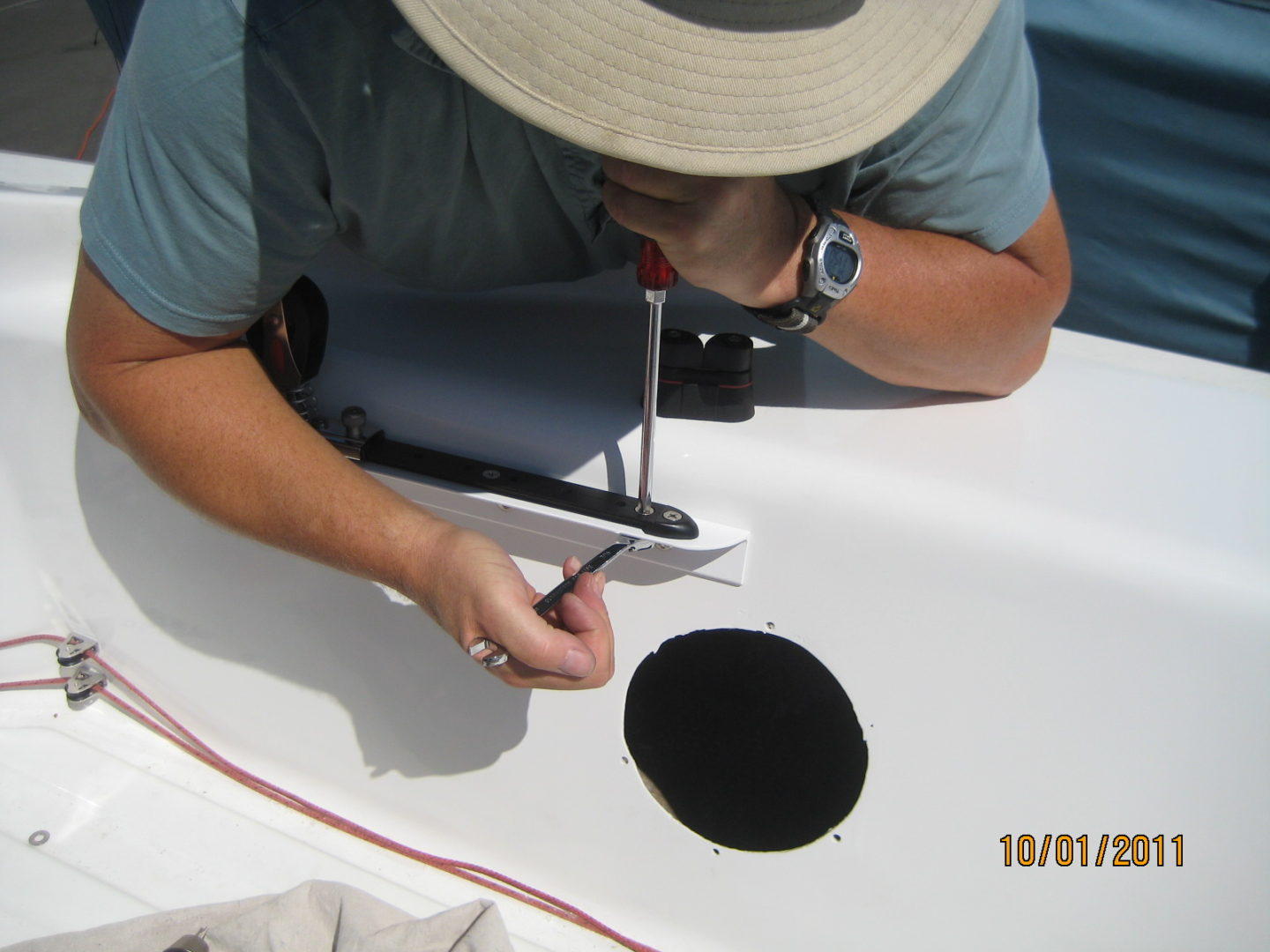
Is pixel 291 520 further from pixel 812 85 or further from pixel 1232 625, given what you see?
pixel 1232 625

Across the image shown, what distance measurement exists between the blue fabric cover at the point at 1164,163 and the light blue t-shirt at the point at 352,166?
572mm

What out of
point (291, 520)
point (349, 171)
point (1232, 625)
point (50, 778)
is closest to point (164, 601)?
point (50, 778)

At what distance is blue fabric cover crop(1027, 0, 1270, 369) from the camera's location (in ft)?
3.98

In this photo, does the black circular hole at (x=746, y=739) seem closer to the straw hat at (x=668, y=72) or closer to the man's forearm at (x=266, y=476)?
the man's forearm at (x=266, y=476)

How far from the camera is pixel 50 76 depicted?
3.99 metres

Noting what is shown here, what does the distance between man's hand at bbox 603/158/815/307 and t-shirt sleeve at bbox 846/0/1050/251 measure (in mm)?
100

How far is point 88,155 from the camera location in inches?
116

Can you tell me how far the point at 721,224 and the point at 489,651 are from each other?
33cm

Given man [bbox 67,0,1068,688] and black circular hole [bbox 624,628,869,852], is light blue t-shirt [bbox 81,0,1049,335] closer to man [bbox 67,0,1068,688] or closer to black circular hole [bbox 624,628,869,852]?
man [bbox 67,0,1068,688]

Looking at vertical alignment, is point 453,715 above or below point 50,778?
above

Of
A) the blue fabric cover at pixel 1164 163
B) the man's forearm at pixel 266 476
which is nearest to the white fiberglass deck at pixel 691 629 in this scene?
the man's forearm at pixel 266 476

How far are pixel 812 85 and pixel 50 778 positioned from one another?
114cm

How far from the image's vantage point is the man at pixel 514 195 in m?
0.45
